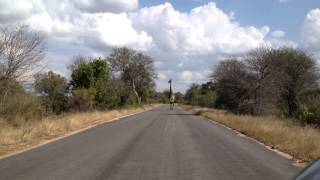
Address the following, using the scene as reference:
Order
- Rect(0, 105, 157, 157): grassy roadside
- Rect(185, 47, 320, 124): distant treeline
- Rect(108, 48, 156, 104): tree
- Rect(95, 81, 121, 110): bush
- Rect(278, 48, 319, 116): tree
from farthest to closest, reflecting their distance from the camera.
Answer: Rect(108, 48, 156, 104): tree
Rect(278, 48, 319, 116): tree
Rect(95, 81, 121, 110): bush
Rect(185, 47, 320, 124): distant treeline
Rect(0, 105, 157, 157): grassy roadside

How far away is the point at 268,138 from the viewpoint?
81.4 feet

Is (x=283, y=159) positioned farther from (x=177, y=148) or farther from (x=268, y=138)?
(x=268, y=138)

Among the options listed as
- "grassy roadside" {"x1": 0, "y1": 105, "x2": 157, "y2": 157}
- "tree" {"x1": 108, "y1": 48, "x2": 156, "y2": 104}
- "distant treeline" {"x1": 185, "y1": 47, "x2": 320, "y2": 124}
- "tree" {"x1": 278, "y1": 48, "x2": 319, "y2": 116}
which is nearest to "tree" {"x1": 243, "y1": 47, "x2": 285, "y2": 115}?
"distant treeline" {"x1": 185, "y1": 47, "x2": 320, "y2": 124}

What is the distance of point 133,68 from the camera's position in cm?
12006

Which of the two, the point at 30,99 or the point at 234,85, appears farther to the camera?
the point at 234,85

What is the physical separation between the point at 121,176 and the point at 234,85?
49.9 meters

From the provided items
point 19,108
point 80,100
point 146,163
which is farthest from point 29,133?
point 80,100

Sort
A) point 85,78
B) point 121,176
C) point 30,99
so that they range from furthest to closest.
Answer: point 85,78 < point 30,99 < point 121,176

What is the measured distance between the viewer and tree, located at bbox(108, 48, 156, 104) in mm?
117438

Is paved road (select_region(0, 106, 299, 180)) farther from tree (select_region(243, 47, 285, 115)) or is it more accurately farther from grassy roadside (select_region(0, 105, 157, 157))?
tree (select_region(243, 47, 285, 115))

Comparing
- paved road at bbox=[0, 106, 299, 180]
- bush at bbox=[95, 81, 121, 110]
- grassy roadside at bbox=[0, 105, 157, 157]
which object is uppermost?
bush at bbox=[95, 81, 121, 110]

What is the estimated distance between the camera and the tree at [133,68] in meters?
117

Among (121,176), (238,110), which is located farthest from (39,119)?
(238,110)

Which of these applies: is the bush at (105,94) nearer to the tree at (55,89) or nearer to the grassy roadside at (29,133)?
the tree at (55,89)
